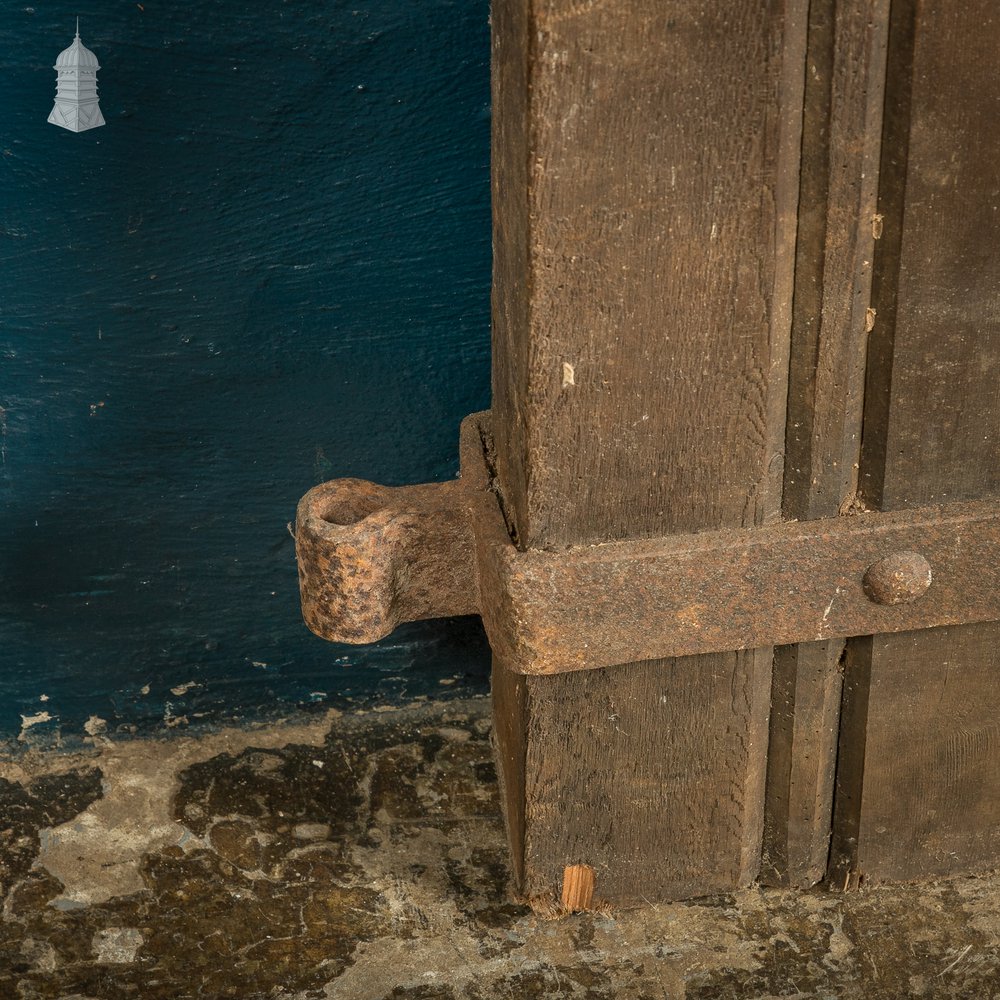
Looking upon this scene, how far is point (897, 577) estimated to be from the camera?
137 cm

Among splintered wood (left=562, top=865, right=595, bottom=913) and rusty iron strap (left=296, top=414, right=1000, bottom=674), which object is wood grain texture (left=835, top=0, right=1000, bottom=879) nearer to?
rusty iron strap (left=296, top=414, right=1000, bottom=674)

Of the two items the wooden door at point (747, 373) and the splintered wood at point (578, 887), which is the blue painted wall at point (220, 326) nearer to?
the wooden door at point (747, 373)

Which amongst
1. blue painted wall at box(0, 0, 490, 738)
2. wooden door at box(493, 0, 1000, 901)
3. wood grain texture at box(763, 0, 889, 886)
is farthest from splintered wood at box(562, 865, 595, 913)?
blue painted wall at box(0, 0, 490, 738)

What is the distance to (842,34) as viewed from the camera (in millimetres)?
1196

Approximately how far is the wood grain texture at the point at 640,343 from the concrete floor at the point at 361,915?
0.34 feet

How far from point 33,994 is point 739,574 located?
83 centimetres

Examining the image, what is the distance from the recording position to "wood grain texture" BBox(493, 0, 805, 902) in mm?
1170

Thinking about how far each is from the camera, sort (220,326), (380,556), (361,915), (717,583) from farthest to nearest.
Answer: (220,326), (361,915), (380,556), (717,583)

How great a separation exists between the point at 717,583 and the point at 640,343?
25 centimetres

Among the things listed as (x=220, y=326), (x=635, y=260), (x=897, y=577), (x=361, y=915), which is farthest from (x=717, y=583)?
(x=220, y=326)

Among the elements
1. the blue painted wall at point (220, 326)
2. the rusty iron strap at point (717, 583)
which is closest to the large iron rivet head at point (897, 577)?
the rusty iron strap at point (717, 583)

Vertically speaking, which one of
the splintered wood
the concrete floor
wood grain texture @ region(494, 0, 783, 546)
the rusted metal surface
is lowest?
the concrete floor

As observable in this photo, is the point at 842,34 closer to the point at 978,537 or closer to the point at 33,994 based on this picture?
the point at 978,537

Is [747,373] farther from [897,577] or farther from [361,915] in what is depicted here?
[361,915]
